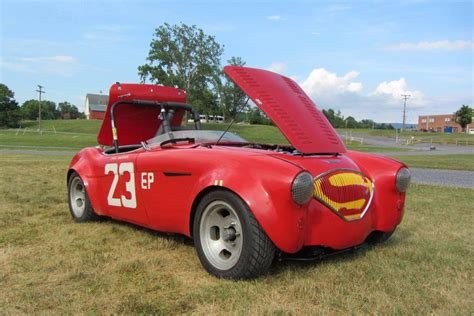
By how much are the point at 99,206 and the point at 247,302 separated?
105 inches

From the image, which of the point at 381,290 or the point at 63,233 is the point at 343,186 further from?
the point at 63,233

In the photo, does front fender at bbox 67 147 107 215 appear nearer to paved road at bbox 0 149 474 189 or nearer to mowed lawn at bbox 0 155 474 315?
mowed lawn at bbox 0 155 474 315

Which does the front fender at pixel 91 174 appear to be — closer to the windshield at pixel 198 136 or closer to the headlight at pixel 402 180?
the windshield at pixel 198 136

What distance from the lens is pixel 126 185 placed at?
4.23 m

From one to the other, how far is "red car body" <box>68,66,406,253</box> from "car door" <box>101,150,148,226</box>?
0.01 metres

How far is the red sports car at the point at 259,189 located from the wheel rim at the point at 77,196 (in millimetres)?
497

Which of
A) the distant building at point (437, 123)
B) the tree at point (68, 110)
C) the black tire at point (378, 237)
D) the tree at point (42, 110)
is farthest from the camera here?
the tree at point (68, 110)

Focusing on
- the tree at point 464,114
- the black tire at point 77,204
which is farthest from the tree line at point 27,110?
the tree at point 464,114

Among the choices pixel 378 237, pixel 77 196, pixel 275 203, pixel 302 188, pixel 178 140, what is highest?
pixel 178 140

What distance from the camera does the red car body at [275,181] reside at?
2922 millimetres

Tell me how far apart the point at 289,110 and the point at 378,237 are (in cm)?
155

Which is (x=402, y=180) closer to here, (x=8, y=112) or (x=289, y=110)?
(x=289, y=110)

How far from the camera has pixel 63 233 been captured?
14.9 ft

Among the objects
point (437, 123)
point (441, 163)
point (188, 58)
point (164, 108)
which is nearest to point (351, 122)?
point (437, 123)
